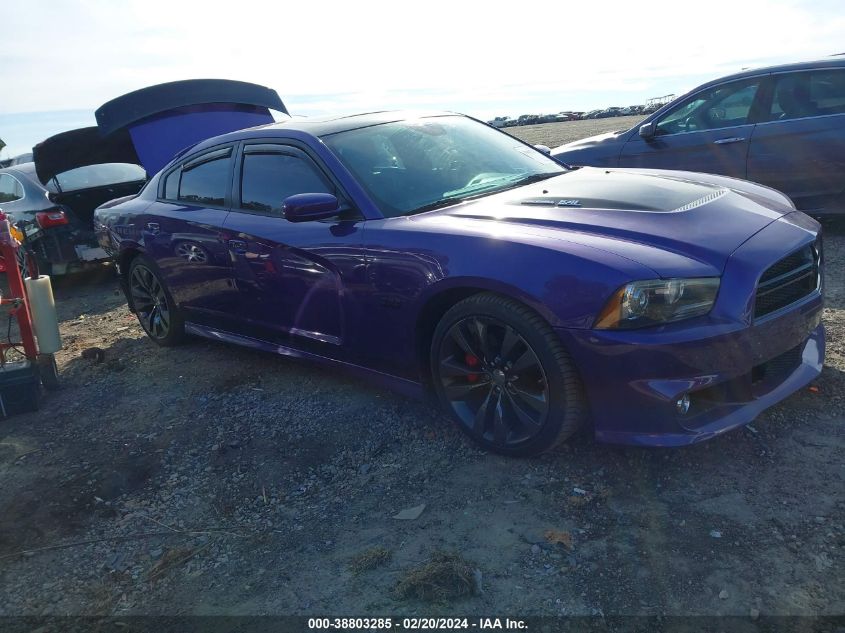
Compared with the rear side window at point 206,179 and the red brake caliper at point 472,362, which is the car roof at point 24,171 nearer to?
the rear side window at point 206,179

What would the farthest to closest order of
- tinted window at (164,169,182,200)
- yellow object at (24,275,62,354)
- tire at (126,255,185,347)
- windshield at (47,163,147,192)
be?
windshield at (47,163,147,192)
tire at (126,255,185,347)
tinted window at (164,169,182,200)
yellow object at (24,275,62,354)

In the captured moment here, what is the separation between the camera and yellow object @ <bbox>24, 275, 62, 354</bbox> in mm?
4891

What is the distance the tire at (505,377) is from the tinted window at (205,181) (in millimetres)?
2119

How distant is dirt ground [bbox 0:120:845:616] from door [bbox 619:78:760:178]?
2974 millimetres

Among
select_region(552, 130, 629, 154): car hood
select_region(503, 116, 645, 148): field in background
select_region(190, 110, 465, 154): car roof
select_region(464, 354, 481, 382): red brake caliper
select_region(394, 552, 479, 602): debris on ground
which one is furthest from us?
select_region(503, 116, 645, 148): field in background

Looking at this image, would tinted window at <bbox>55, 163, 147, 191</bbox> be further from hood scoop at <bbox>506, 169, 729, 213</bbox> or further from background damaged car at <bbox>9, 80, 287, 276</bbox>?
hood scoop at <bbox>506, 169, 729, 213</bbox>

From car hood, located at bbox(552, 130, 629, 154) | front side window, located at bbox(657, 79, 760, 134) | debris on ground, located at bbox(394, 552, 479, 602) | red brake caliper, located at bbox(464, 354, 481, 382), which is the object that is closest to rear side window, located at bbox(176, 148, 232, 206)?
red brake caliper, located at bbox(464, 354, 481, 382)

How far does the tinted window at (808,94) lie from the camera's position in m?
6.38

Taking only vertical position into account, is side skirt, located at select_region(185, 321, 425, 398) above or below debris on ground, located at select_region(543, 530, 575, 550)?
above

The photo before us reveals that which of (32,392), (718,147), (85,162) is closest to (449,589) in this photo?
(32,392)

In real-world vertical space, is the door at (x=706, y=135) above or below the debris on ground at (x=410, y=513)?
above

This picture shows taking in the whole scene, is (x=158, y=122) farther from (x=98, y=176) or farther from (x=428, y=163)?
(x=428, y=163)

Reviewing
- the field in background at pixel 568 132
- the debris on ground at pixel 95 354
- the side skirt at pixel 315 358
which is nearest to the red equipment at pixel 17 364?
the debris on ground at pixel 95 354

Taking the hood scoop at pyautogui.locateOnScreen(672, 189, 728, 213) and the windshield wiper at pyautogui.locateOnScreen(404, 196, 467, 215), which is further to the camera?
the windshield wiper at pyautogui.locateOnScreen(404, 196, 467, 215)
